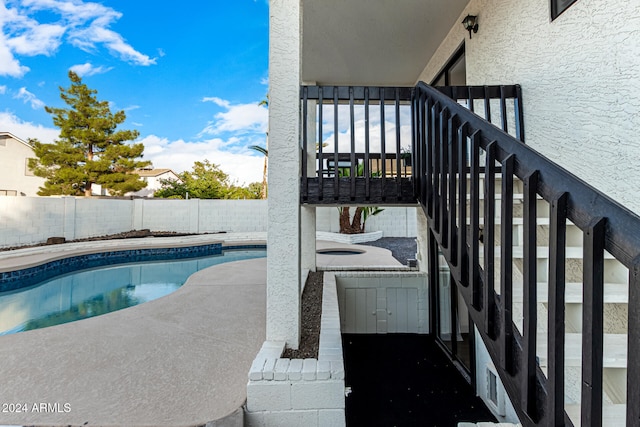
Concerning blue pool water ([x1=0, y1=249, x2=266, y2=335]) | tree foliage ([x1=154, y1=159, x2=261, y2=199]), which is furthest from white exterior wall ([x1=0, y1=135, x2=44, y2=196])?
blue pool water ([x1=0, y1=249, x2=266, y2=335])

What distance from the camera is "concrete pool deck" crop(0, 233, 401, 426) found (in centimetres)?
200

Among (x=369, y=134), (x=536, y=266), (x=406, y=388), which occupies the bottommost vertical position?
(x=406, y=388)

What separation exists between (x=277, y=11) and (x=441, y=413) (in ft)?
13.7

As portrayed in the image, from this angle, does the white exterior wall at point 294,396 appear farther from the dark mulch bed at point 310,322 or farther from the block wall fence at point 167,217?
the block wall fence at point 167,217

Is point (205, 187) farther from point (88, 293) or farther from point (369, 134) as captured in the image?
point (369, 134)

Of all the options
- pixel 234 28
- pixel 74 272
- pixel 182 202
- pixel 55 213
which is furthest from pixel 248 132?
pixel 74 272

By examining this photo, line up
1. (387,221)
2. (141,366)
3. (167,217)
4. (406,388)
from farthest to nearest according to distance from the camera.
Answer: (167,217) < (387,221) < (406,388) < (141,366)

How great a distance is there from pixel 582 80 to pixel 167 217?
15128 mm

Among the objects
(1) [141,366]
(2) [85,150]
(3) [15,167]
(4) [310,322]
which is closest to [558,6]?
(4) [310,322]

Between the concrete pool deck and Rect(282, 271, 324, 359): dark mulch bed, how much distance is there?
49cm

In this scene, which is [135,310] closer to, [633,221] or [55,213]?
[633,221]

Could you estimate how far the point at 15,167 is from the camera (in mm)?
17641

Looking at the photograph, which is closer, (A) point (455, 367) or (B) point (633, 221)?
(B) point (633, 221)

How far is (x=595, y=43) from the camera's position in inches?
84.0
